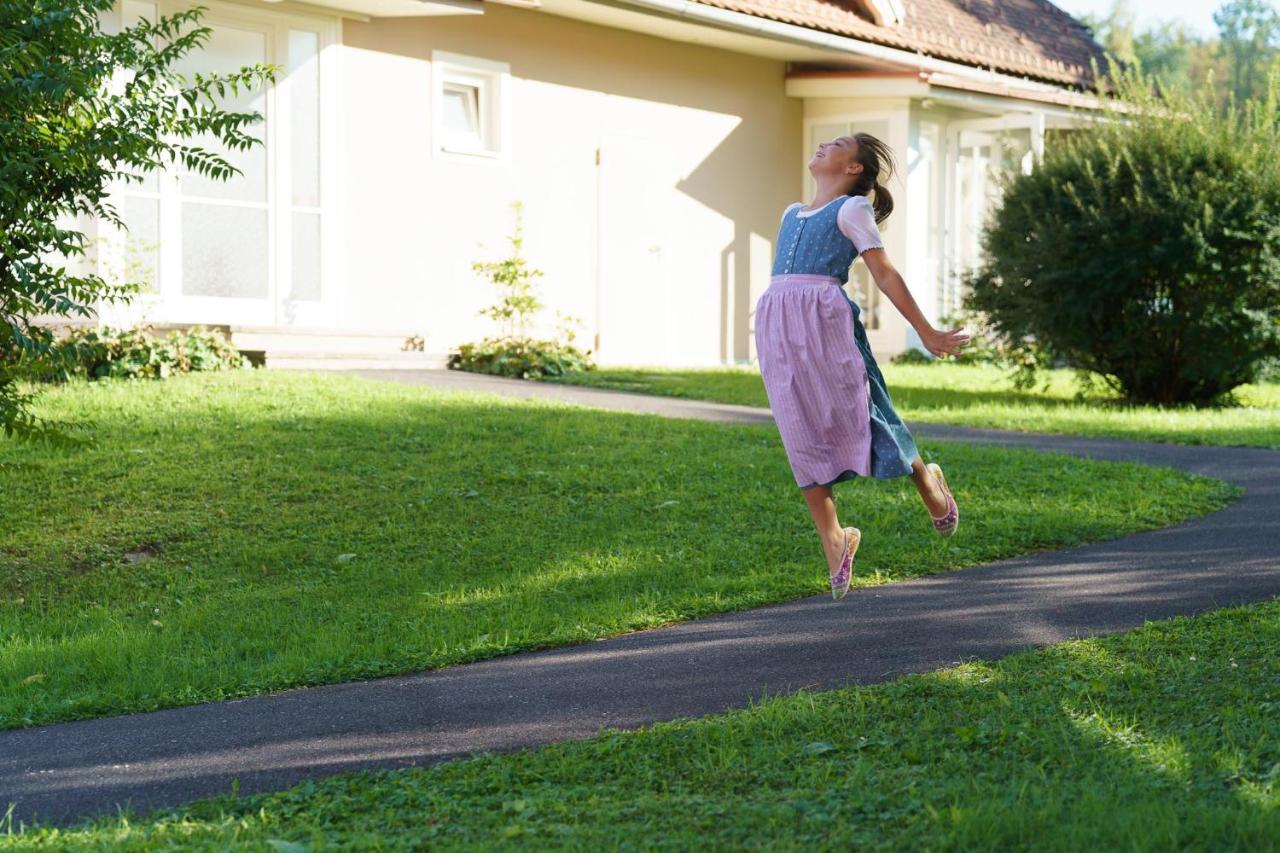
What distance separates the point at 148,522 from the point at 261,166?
6667mm

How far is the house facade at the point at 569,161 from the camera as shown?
1385 centimetres

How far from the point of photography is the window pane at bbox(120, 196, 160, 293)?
Result: 502 inches

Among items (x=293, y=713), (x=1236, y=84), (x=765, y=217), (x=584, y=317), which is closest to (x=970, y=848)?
(x=293, y=713)

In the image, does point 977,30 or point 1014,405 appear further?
point 977,30

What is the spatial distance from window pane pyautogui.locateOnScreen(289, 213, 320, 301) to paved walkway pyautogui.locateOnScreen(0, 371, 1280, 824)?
8.64 meters

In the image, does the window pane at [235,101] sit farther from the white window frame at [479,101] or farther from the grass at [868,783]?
the grass at [868,783]

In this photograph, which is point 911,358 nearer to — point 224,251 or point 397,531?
point 224,251

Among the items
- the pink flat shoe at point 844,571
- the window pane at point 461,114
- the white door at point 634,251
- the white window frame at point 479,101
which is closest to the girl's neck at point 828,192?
the pink flat shoe at point 844,571

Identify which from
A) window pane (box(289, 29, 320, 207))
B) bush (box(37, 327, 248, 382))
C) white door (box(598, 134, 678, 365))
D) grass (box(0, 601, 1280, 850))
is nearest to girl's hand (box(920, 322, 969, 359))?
grass (box(0, 601, 1280, 850))

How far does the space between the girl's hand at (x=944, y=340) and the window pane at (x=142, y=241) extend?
28.6 feet

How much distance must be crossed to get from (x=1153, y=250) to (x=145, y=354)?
8.22 meters

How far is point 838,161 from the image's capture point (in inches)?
231

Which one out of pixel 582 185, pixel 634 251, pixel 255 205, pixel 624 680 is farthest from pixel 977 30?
pixel 624 680

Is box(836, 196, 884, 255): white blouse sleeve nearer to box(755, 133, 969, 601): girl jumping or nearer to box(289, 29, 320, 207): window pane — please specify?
box(755, 133, 969, 601): girl jumping
